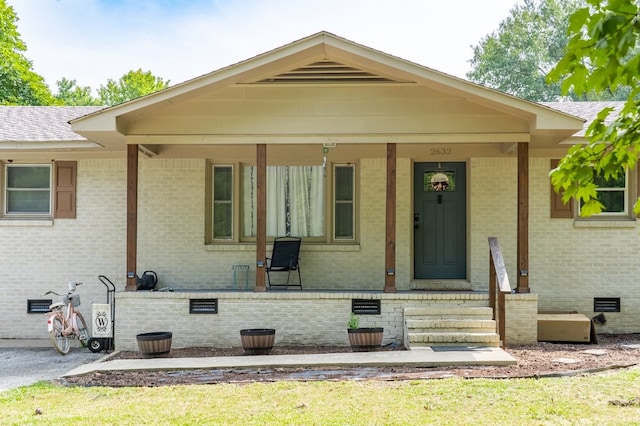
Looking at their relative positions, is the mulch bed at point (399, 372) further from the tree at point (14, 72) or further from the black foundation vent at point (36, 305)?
the tree at point (14, 72)

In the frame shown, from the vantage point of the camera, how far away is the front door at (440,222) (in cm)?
1164

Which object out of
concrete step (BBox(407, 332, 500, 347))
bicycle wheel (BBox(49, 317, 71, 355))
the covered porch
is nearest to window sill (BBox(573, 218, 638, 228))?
the covered porch

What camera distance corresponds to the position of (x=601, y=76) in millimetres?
2600

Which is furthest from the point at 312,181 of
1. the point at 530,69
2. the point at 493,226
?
the point at 530,69

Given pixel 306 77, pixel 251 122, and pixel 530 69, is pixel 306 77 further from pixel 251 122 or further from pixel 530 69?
pixel 530 69

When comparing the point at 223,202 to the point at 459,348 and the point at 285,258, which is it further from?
the point at 459,348

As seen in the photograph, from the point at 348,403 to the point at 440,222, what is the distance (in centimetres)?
599

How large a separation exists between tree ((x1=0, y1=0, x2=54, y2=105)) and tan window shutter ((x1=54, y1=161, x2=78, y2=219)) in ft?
52.1

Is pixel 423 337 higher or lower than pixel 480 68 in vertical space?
lower

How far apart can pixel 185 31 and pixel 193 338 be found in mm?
29695

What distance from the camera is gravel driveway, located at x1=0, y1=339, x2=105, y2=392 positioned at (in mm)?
8148

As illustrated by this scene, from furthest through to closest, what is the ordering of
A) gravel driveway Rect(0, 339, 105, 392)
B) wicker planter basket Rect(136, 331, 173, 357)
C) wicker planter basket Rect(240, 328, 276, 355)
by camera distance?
wicker planter basket Rect(240, 328, 276, 355) < wicker planter basket Rect(136, 331, 173, 357) < gravel driveway Rect(0, 339, 105, 392)

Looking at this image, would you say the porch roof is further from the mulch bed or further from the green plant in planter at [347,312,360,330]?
the mulch bed

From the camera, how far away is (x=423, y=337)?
9.08 meters
